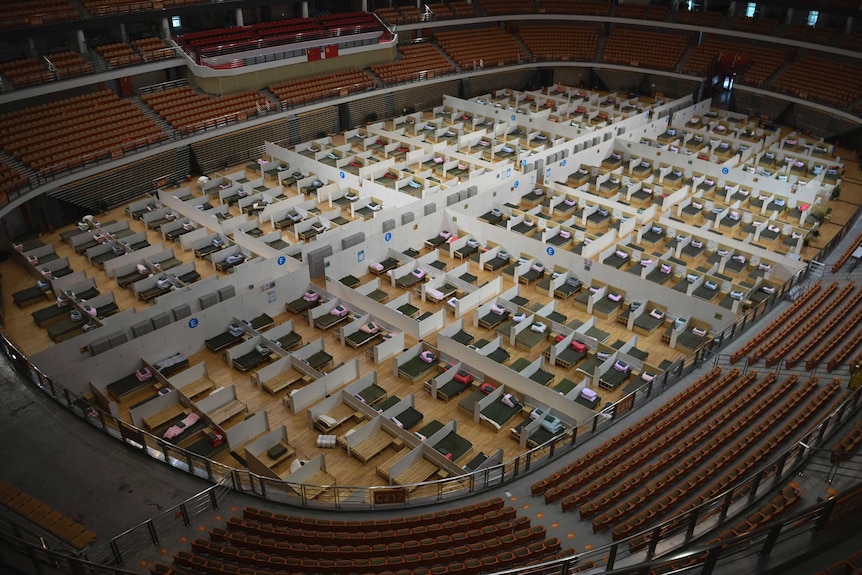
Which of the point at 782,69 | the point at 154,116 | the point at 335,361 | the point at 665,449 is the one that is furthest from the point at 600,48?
the point at 665,449

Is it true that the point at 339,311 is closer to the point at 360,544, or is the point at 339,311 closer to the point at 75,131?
the point at 360,544

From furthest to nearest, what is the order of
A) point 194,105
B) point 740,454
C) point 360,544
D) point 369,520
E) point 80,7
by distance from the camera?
point 194,105 < point 80,7 < point 740,454 < point 369,520 < point 360,544

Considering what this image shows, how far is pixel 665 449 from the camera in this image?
486 inches

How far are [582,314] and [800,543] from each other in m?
11.3

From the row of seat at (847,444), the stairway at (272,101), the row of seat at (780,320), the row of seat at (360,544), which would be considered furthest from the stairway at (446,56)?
the row of seat at (360,544)

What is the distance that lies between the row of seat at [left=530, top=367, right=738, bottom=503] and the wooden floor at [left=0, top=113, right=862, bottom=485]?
1820 millimetres

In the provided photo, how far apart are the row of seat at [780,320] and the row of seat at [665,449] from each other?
1079 mm

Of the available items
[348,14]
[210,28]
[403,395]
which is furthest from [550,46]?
[403,395]

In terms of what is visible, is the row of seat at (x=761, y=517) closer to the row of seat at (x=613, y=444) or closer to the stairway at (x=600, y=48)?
the row of seat at (x=613, y=444)

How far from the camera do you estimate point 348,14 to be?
34.2 metres

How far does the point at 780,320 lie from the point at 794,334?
2.86 feet

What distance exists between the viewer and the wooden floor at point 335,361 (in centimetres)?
1407

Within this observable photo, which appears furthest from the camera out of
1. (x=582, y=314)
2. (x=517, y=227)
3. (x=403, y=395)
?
(x=517, y=227)

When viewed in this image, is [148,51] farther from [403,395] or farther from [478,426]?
[478,426]
